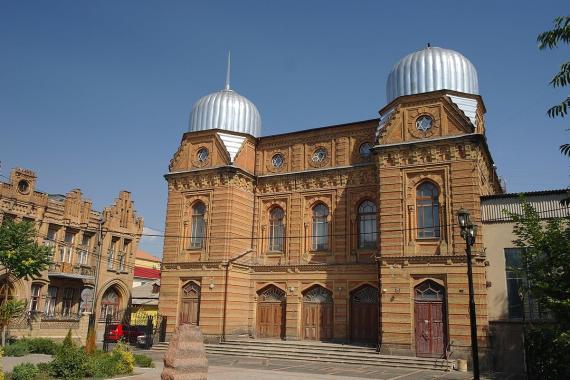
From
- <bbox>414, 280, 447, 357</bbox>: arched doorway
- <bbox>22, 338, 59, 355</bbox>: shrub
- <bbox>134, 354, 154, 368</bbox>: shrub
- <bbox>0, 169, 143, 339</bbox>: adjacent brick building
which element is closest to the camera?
<bbox>134, 354, 154, 368</bbox>: shrub

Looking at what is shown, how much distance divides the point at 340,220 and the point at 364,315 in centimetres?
520

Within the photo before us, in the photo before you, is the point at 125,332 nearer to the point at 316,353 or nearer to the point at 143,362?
the point at 143,362

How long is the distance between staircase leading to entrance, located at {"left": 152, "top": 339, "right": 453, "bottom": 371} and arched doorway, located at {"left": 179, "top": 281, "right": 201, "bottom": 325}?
1891mm

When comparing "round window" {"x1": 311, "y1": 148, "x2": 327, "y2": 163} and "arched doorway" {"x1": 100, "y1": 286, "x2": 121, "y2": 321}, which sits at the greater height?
"round window" {"x1": 311, "y1": 148, "x2": 327, "y2": 163}

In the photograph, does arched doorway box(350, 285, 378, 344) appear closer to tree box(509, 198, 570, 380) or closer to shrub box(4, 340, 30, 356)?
tree box(509, 198, 570, 380)

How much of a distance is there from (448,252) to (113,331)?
2160 cm

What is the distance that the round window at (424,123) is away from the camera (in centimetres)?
2584

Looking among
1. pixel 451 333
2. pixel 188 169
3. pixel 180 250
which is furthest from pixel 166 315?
pixel 451 333

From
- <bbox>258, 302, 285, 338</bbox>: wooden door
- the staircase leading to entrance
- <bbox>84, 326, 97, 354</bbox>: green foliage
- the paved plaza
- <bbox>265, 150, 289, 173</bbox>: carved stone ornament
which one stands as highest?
<bbox>265, 150, 289, 173</bbox>: carved stone ornament

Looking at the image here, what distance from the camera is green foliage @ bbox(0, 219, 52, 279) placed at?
89.7ft

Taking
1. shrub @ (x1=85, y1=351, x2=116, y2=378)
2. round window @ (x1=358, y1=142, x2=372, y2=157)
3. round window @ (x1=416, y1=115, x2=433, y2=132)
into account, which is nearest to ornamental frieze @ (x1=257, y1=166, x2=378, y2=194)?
round window @ (x1=358, y1=142, x2=372, y2=157)

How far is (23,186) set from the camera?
36188mm

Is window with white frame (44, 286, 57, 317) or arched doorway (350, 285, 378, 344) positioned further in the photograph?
window with white frame (44, 286, 57, 317)

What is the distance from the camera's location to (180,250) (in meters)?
30.8
